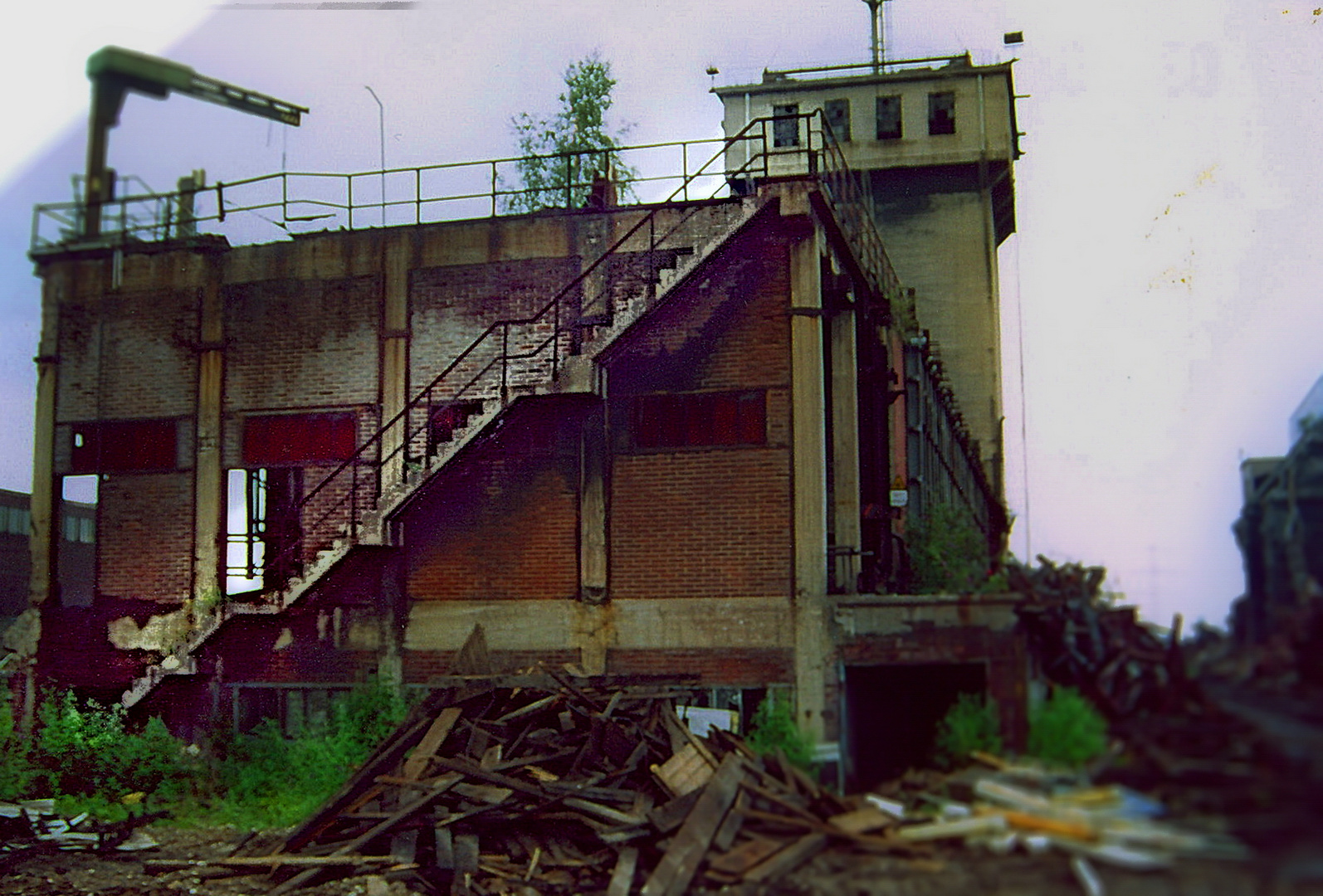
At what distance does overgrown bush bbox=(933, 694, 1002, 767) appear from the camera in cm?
825

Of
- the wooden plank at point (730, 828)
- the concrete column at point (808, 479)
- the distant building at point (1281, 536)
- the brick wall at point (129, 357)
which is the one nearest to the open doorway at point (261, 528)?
the brick wall at point (129, 357)

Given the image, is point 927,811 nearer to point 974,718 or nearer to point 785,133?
point 974,718

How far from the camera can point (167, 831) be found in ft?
53.5

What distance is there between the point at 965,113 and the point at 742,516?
19.9 meters

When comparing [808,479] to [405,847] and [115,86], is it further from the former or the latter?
[115,86]

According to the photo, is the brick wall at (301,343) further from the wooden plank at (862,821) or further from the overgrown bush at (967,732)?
the overgrown bush at (967,732)

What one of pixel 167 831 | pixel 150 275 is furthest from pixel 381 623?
pixel 150 275

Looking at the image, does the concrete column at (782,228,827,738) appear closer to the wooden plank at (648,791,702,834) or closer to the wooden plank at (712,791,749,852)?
the wooden plank at (648,791,702,834)

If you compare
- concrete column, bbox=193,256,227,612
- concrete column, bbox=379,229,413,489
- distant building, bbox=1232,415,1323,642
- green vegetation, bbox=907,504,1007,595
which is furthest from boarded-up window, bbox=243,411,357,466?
distant building, bbox=1232,415,1323,642

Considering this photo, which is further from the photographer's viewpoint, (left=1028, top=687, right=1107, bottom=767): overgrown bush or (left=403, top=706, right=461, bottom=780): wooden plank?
(left=403, top=706, right=461, bottom=780): wooden plank

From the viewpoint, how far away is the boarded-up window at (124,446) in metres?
19.2

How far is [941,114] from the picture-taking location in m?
32.6

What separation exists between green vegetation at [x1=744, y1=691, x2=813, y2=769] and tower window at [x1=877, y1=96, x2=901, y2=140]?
2089cm

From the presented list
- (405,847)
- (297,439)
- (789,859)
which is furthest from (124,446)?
(789,859)
